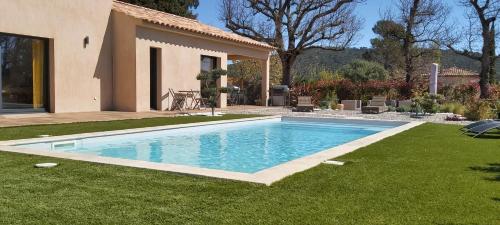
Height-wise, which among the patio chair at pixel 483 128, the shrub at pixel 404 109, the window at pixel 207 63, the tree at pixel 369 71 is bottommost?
the patio chair at pixel 483 128

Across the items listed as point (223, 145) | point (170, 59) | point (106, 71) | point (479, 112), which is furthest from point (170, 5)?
point (223, 145)

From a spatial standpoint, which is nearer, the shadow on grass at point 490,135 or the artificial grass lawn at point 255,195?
the artificial grass lawn at point 255,195

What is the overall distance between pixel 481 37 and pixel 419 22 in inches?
155

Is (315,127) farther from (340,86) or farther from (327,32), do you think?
(327,32)

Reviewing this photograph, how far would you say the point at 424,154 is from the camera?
7.20m

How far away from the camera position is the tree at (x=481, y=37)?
86.7 ft

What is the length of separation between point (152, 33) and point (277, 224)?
1438 centimetres

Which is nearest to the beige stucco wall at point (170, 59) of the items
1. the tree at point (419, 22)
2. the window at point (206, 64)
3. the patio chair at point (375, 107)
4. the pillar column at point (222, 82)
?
the pillar column at point (222, 82)

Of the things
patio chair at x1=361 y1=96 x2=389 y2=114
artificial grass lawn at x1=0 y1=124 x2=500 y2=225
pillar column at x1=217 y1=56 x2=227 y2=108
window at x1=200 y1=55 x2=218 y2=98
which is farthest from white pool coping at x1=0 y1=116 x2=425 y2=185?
pillar column at x1=217 y1=56 x2=227 y2=108

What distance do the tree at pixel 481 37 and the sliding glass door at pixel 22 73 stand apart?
2364 centimetres

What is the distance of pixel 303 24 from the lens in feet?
96.9

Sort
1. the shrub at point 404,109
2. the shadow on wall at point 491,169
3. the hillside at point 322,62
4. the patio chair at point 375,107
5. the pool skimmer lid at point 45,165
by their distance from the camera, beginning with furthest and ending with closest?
the hillside at point 322,62
the shrub at point 404,109
the patio chair at point 375,107
the pool skimmer lid at point 45,165
the shadow on wall at point 491,169

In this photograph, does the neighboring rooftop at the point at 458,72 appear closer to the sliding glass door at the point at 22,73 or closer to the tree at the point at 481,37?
the tree at the point at 481,37

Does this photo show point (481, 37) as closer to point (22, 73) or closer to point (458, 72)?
point (22, 73)
